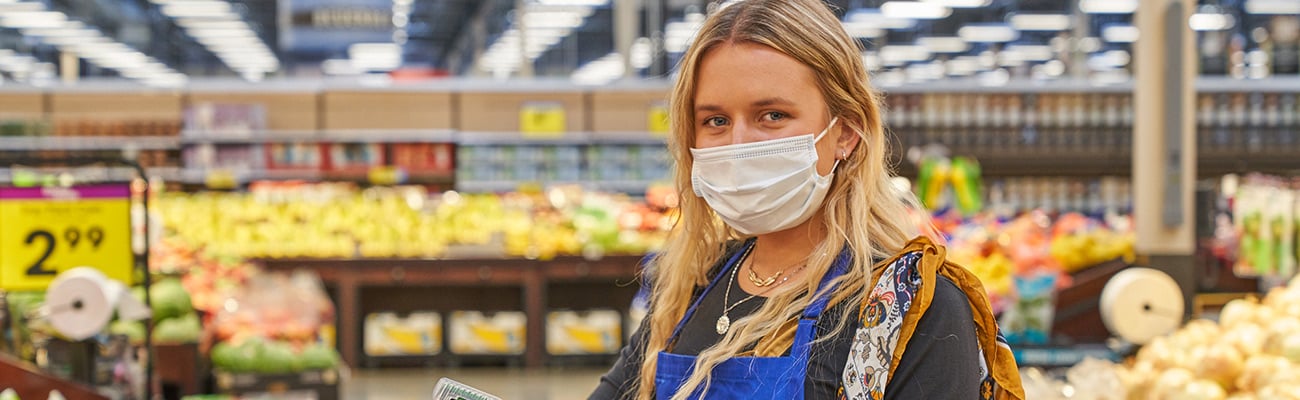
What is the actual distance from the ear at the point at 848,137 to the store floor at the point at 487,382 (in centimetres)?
666

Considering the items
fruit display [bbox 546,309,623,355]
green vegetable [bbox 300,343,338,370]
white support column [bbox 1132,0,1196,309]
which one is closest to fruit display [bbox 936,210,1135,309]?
white support column [bbox 1132,0,1196,309]

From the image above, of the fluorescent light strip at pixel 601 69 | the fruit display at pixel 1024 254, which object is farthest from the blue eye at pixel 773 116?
the fluorescent light strip at pixel 601 69

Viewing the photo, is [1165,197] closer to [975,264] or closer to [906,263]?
[975,264]

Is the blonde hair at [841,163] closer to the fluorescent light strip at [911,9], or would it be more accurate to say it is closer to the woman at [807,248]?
the woman at [807,248]

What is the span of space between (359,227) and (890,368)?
8611 millimetres

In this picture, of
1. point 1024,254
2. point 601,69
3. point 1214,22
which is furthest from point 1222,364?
point 601,69

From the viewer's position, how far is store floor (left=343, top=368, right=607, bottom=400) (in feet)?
26.8

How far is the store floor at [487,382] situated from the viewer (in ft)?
26.8

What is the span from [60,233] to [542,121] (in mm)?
7712

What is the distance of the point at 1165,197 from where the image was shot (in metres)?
4.72

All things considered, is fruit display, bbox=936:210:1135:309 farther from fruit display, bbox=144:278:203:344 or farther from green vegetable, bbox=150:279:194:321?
green vegetable, bbox=150:279:194:321

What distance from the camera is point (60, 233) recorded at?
3543 mm

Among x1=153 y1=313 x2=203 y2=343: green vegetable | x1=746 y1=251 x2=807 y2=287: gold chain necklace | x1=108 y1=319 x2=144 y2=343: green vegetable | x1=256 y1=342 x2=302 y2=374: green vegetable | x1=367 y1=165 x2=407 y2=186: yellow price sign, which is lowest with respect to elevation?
x1=256 y1=342 x2=302 y2=374: green vegetable

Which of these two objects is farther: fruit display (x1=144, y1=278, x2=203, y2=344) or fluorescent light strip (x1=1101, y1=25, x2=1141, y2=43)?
fluorescent light strip (x1=1101, y1=25, x2=1141, y2=43)
